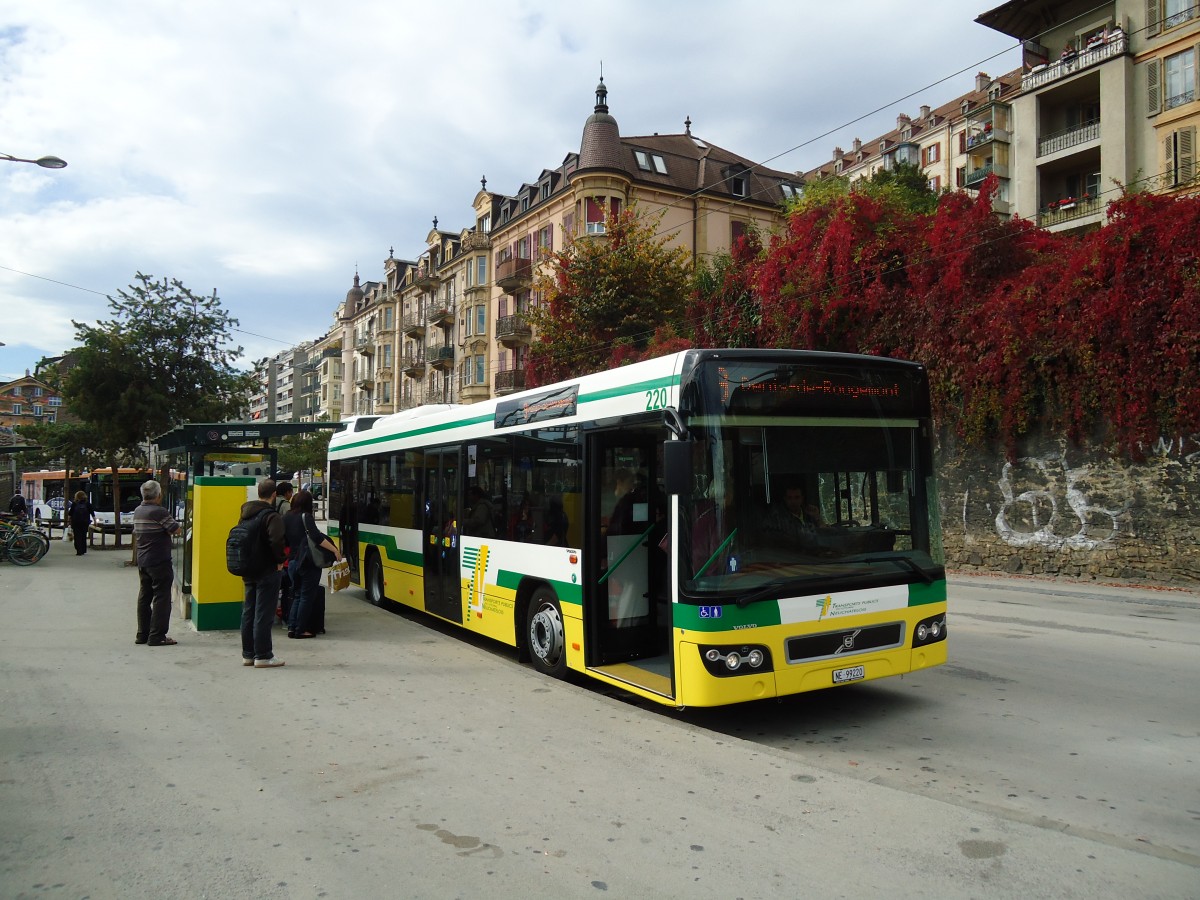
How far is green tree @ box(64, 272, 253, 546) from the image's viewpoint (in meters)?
20.0

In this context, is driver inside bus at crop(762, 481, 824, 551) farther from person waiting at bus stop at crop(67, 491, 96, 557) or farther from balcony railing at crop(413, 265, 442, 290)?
balcony railing at crop(413, 265, 442, 290)

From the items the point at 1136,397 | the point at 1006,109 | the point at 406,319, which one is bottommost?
the point at 1136,397

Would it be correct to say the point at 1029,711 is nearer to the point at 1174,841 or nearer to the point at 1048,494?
the point at 1174,841

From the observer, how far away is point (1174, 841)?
14.2ft

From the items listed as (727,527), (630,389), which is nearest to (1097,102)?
(630,389)

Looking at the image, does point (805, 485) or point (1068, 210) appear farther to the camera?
point (1068, 210)

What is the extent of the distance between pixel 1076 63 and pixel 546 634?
33639mm

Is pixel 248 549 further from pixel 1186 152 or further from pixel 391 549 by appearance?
pixel 1186 152

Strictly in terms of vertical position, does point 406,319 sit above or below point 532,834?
above

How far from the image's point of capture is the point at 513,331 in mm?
45406

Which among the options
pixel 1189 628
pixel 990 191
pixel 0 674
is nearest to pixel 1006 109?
pixel 990 191

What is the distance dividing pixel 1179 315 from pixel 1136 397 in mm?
1764

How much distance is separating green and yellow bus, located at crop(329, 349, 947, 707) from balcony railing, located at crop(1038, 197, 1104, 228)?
98.5ft

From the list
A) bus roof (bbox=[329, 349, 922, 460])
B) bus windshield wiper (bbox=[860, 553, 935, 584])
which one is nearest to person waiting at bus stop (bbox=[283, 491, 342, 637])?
bus roof (bbox=[329, 349, 922, 460])
